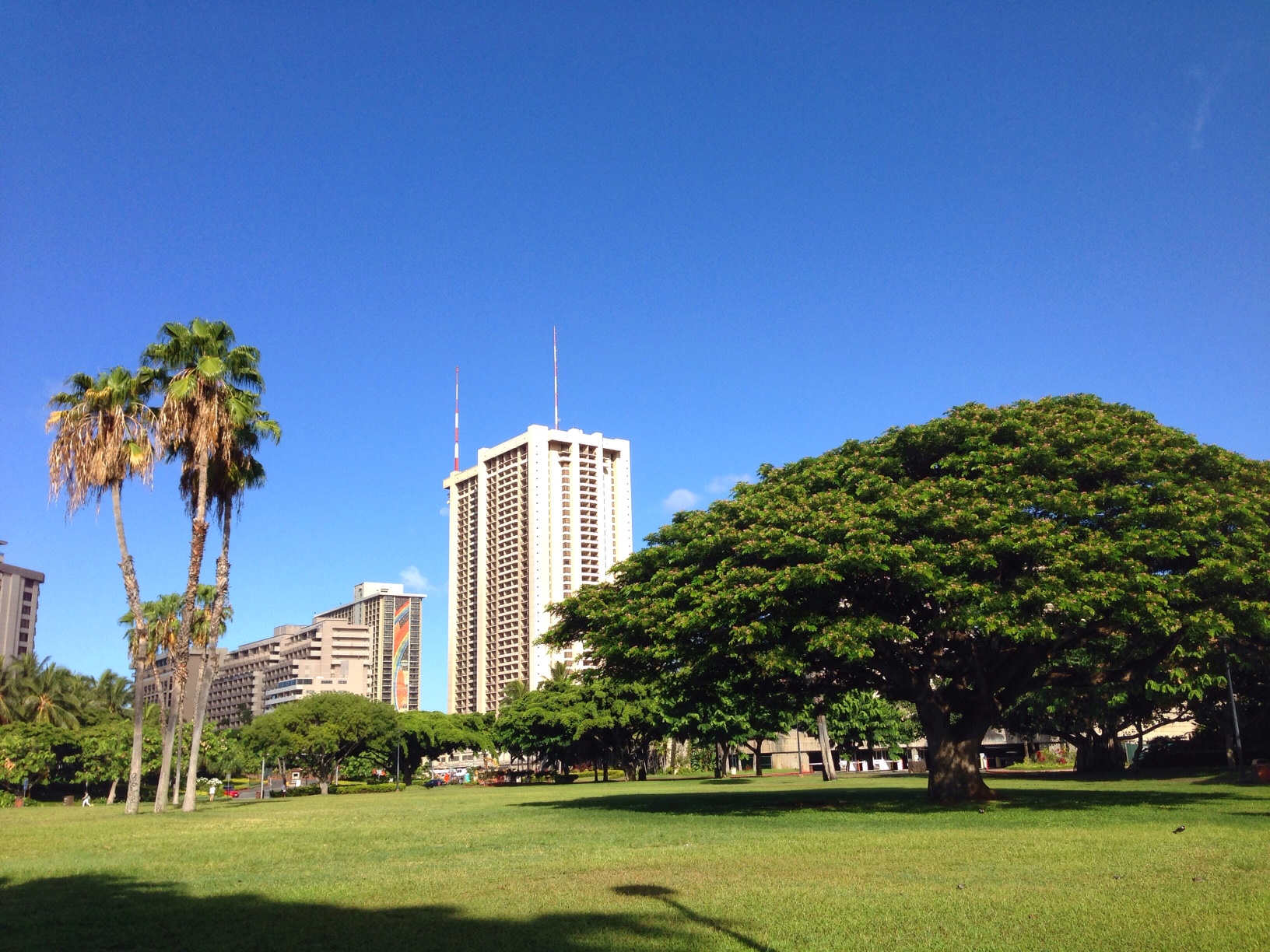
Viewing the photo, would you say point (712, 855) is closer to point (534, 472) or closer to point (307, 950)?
point (307, 950)

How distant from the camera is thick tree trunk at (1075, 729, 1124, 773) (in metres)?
54.2

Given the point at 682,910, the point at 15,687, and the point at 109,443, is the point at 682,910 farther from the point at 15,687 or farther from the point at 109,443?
the point at 15,687

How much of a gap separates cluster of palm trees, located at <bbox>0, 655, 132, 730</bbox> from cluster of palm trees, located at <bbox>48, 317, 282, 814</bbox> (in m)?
38.7

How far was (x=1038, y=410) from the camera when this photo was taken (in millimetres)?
26516

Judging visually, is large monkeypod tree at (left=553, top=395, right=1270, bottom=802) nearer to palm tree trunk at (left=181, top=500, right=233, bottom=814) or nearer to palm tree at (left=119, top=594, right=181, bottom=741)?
palm tree trunk at (left=181, top=500, right=233, bottom=814)

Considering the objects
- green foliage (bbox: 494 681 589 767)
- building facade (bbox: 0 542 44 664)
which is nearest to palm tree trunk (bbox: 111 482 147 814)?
green foliage (bbox: 494 681 589 767)

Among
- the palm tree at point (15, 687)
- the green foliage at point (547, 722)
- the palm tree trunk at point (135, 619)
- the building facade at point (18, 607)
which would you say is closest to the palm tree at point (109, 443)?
the palm tree trunk at point (135, 619)

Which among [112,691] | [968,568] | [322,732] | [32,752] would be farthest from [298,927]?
[112,691]

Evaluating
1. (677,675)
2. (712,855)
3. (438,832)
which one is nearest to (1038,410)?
(677,675)

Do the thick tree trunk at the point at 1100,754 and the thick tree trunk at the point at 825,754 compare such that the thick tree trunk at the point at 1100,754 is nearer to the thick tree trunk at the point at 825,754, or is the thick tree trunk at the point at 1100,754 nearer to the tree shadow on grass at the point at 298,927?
the thick tree trunk at the point at 825,754

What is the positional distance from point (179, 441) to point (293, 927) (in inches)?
1165

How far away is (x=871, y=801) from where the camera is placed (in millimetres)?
29500

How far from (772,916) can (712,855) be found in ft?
19.1

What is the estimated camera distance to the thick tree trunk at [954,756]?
26.9 meters
